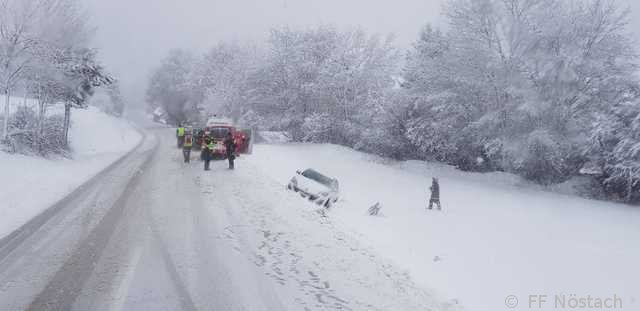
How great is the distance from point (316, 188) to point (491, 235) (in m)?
5.86

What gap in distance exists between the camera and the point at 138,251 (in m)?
7.74

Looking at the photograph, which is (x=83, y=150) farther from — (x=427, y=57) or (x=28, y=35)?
(x=427, y=57)

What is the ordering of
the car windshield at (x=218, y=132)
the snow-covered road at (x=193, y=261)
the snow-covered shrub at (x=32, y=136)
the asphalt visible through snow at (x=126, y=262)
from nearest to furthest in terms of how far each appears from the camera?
the asphalt visible through snow at (x=126, y=262) → the snow-covered road at (x=193, y=261) → the snow-covered shrub at (x=32, y=136) → the car windshield at (x=218, y=132)

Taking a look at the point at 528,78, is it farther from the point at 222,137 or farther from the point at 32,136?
the point at 32,136

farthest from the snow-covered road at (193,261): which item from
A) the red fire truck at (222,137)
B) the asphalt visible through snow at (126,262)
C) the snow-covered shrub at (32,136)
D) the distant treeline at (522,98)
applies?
the distant treeline at (522,98)

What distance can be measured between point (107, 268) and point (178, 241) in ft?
5.55

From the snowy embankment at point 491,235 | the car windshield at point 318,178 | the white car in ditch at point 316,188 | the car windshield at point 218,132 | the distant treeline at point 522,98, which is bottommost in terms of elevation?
the snowy embankment at point 491,235

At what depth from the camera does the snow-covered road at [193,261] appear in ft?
19.6

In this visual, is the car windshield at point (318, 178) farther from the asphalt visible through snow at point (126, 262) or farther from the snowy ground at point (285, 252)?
the asphalt visible through snow at point (126, 262)

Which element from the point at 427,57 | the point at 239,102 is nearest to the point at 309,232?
the point at 427,57

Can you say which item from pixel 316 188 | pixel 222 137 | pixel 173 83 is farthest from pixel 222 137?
pixel 173 83

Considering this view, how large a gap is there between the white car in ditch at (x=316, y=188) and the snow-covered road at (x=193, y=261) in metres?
2.36

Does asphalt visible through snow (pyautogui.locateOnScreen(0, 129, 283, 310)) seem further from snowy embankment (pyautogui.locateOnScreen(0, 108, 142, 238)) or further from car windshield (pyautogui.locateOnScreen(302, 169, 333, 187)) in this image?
car windshield (pyautogui.locateOnScreen(302, 169, 333, 187))

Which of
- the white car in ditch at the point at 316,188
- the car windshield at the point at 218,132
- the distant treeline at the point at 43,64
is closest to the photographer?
the white car in ditch at the point at 316,188
